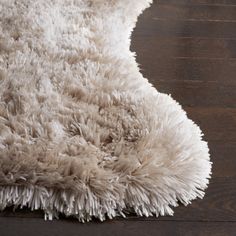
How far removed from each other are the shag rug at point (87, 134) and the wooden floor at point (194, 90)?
26mm

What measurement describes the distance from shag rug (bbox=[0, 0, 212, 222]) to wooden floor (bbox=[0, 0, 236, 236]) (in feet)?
0.08

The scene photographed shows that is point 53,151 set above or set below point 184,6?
below

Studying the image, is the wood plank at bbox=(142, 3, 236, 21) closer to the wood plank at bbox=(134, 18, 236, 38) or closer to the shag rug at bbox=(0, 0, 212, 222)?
the wood plank at bbox=(134, 18, 236, 38)

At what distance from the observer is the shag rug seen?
872 mm

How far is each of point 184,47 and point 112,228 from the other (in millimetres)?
717

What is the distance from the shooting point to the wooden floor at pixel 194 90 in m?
0.85

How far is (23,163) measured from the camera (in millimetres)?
884

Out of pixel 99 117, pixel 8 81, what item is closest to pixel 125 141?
pixel 99 117

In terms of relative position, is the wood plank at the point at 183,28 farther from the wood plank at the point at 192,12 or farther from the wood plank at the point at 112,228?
the wood plank at the point at 112,228

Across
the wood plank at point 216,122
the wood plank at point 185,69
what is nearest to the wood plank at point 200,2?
the wood plank at point 185,69

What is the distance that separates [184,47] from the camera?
1393mm

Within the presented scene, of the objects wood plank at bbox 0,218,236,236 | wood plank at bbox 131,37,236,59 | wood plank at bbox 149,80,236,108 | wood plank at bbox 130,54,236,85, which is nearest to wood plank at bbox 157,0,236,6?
wood plank at bbox 131,37,236,59

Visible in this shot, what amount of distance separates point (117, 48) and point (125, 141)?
0.40 metres

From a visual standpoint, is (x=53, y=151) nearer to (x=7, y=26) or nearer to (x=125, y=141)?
(x=125, y=141)
